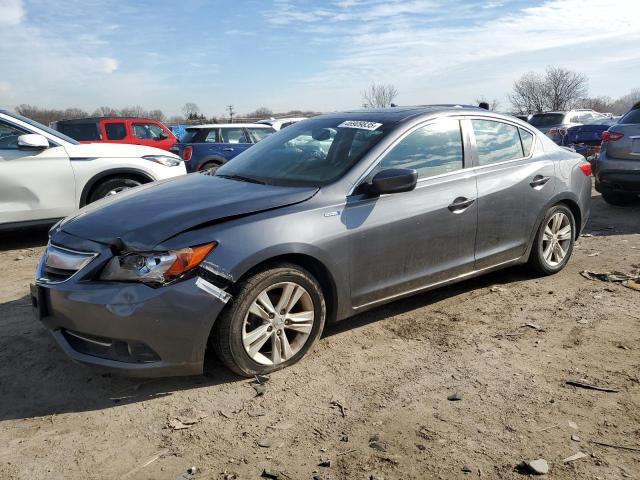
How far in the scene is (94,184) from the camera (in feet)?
22.6

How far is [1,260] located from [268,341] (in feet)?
14.1

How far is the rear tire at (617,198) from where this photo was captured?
28.9 feet

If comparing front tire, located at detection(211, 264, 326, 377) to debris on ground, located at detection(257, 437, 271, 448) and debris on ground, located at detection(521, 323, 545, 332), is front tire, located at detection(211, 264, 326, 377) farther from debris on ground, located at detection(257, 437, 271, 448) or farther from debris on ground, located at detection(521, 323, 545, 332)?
debris on ground, located at detection(521, 323, 545, 332)

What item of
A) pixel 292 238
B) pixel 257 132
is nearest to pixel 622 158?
pixel 292 238

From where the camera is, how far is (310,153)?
164 inches

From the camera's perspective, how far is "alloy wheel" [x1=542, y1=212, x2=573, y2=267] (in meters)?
5.08

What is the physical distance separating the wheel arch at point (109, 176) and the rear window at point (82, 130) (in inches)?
337

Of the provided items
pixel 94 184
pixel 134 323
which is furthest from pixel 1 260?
pixel 134 323

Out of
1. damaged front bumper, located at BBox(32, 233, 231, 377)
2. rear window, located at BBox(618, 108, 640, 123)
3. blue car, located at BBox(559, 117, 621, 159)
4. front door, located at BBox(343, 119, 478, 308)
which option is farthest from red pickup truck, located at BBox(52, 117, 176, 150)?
damaged front bumper, located at BBox(32, 233, 231, 377)

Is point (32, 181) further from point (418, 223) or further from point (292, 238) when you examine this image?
point (418, 223)

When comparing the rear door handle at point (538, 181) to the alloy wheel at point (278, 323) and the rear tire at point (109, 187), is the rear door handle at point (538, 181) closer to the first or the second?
the alloy wheel at point (278, 323)

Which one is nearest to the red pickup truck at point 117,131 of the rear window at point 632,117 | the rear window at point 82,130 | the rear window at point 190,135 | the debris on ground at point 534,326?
the rear window at point 82,130

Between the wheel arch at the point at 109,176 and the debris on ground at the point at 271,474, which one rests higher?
the wheel arch at the point at 109,176

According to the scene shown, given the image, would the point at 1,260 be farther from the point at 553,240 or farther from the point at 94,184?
the point at 553,240
